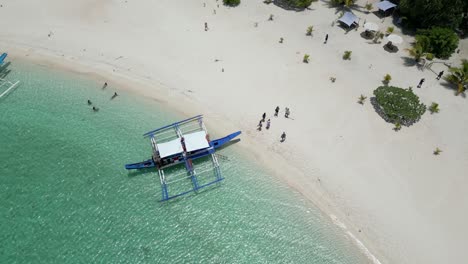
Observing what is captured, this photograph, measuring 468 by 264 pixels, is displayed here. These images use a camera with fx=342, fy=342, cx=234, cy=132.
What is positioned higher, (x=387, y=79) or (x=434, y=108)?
(x=387, y=79)

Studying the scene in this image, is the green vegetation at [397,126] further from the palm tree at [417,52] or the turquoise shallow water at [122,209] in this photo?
the turquoise shallow water at [122,209]

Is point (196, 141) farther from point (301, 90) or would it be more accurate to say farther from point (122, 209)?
point (301, 90)

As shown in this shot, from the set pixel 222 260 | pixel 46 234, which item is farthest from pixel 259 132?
pixel 46 234

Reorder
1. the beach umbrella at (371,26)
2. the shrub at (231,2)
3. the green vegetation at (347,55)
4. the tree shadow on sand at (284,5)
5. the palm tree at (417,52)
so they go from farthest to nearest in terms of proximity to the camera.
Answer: the tree shadow on sand at (284,5) → the shrub at (231,2) → the beach umbrella at (371,26) → the green vegetation at (347,55) → the palm tree at (417,52)

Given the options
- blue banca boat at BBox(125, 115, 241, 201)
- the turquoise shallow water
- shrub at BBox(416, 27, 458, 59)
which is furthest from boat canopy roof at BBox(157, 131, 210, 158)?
shrub at BBox(416, 27, 458, 59)

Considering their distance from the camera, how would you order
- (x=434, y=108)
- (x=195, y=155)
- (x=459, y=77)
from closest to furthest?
1. (x=195, y=155)
2. (x=434, y=108)
3. (x=459, y=77)

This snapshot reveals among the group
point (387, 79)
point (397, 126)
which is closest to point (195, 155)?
point (397, 126)

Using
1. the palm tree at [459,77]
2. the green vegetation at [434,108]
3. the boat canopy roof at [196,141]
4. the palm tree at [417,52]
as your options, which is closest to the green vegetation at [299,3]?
the palm tree at [417,52]
